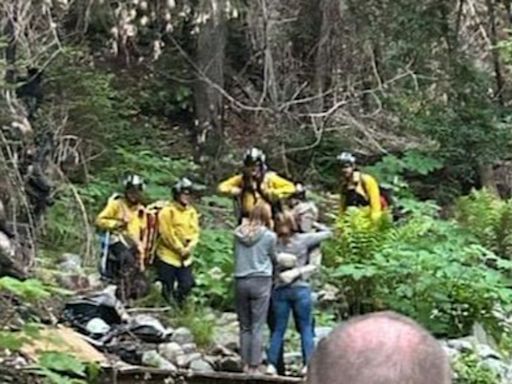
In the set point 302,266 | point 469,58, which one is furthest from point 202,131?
point 302,266

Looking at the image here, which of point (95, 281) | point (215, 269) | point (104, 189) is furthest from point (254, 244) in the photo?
point (104, 189)

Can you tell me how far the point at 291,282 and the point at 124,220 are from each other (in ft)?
9.92

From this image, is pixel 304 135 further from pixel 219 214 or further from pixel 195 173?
pixel 219 214

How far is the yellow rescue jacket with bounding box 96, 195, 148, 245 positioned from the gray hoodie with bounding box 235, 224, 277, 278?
2.62 m

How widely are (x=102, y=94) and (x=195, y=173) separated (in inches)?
95.4

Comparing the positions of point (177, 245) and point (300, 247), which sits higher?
point (300, 247)

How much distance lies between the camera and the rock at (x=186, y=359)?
10.8 metres

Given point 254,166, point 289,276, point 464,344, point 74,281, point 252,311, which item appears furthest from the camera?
→ point 74,281

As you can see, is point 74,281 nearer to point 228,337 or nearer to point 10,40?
point 228,337

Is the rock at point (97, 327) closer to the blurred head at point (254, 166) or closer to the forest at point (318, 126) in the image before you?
the forest at point (318, 126)

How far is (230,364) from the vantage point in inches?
427

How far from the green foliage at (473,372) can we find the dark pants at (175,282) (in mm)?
3044

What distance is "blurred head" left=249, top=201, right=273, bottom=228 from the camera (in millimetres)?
10000

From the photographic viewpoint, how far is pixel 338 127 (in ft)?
69.6
